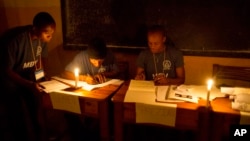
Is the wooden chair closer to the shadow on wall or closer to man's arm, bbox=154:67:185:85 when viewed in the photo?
man's arm, bbox=154:67:185:85

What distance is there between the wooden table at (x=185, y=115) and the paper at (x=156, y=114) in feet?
0.13

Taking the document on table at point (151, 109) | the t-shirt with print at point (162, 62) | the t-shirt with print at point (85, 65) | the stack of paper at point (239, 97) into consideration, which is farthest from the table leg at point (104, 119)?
the stack of paper at point (239, 97)

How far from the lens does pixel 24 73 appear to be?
2.59m

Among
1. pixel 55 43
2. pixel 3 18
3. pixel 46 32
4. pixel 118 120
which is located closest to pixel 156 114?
pixel 118 120

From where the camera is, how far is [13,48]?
2.41 meters

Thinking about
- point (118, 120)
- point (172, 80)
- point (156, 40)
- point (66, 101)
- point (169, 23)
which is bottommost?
point (118, 120)

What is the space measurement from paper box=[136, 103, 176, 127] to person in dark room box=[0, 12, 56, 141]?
924 mm

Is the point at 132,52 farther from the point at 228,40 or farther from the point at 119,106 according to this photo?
the point at 119,106

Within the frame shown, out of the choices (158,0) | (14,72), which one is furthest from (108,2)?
(14,72)

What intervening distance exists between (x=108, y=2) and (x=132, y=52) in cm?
70

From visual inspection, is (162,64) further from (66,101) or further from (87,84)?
(66,101)

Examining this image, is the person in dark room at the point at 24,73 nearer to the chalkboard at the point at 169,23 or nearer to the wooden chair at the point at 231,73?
the chalkboard at the point at 169,23

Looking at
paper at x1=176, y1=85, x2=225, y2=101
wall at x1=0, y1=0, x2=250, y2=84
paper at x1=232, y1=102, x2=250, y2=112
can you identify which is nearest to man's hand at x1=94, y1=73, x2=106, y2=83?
paper at x1=176, y1=85, x2=225, y2=101

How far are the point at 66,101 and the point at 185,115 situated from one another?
1012 millimetres
